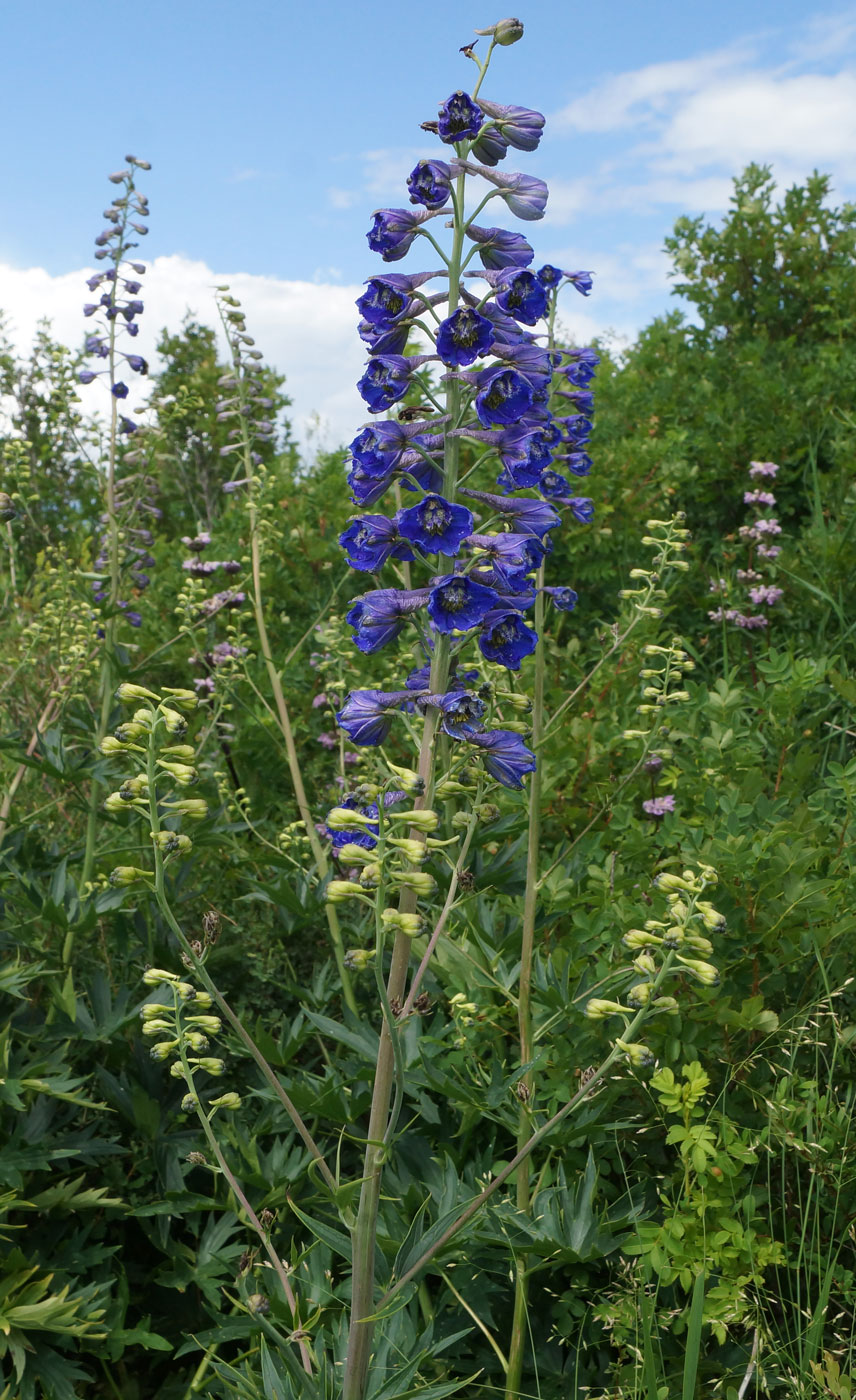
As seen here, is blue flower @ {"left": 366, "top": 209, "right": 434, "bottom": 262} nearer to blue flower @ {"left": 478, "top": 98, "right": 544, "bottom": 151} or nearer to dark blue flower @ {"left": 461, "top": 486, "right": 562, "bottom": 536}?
blue flower @ {"left": 478, "top": 98, "right": 544, "bottom": 151}

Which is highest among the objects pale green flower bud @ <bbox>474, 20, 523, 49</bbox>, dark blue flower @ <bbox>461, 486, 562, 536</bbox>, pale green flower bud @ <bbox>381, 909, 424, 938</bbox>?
pale green flower bud @ <bbox>474, 20, 523, 49</bbox>

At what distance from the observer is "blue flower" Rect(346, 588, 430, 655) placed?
2.00 m

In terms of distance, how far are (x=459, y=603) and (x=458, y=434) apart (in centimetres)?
34

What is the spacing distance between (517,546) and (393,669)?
2.70m

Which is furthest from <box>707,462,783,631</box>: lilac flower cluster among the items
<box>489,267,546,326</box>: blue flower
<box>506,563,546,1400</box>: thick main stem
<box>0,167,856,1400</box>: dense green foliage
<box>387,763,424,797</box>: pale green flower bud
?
<box>387,763,424,797</box>: pale green flower bud

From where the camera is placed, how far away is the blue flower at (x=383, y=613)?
78.7 inches

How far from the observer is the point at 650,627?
4781 millimetres

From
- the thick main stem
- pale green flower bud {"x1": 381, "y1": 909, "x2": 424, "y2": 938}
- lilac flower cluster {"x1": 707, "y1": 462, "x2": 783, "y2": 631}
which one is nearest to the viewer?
pale green flower bud {"x1": 381, "y1": 909, "x2": 424, "y2": 938}

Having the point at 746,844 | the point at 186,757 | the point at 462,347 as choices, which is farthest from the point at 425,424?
the point at 746,844

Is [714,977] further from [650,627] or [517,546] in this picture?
[650,627]

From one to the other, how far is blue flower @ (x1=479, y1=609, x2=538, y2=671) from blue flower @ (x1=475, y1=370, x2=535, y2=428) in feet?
1.22

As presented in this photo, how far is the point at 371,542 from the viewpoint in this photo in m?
2.04

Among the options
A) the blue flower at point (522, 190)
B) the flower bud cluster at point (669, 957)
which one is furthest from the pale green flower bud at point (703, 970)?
the blue flower at point (522, 190)

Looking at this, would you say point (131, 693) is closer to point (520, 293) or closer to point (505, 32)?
point (520, 293)
